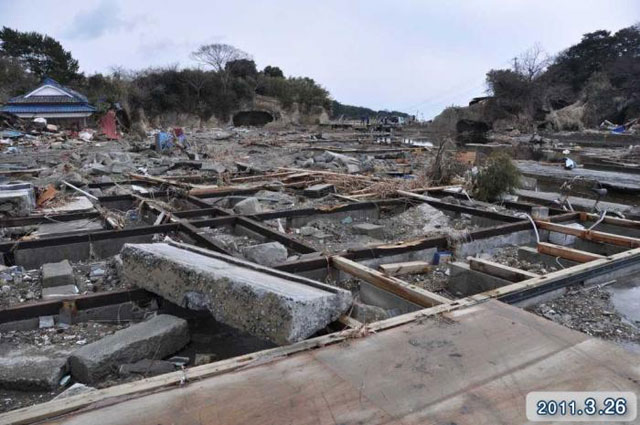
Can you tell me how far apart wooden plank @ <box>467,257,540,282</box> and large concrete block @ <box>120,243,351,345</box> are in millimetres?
1637

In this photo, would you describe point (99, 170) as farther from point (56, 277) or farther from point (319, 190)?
point (56, 277)

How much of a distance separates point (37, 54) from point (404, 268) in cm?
4089

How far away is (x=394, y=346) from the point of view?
2557 millimetres

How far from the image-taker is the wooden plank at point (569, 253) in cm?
449

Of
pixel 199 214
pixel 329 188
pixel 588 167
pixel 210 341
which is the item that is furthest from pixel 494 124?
pixel 210 341

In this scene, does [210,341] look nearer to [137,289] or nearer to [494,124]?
[137,289]

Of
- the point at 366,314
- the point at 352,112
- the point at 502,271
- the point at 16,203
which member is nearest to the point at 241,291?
the point at 366,314

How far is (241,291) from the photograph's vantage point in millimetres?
2918

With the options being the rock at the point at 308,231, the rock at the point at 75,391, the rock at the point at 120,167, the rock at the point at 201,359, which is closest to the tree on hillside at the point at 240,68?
the rock at the point at 120,167

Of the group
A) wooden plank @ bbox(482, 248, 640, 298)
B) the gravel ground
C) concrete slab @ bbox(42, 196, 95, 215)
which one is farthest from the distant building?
the gravel ground

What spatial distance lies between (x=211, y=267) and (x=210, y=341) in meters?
0.50

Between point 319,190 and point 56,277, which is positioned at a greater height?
point 319,190

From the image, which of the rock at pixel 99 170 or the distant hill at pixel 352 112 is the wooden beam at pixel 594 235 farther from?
the distant hill at pixel 352 112

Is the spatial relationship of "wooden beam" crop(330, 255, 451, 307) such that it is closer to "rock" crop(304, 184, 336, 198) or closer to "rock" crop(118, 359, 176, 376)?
"rock" crop(118, 359, 176, 376)
